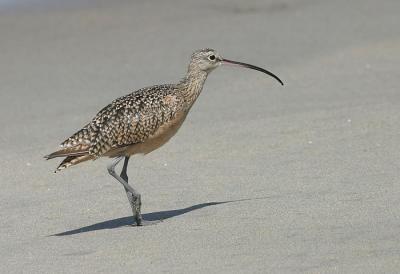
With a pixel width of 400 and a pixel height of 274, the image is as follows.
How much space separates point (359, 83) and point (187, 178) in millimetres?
4170

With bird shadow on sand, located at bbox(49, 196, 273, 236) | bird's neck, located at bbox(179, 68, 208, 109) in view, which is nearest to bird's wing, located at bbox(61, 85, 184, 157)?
bird's neck, located at bbox(179, 68, 208, 109)

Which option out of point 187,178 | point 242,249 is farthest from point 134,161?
point 242,249

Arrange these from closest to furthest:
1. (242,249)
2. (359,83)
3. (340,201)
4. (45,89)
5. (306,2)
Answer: (242,249) < (340,201) < (359,83) < (45,89) < (306,2)

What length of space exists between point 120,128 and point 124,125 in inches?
1.5

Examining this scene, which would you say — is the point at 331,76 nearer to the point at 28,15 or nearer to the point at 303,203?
the point at 303,203

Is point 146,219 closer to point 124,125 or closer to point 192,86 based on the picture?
point 124,125

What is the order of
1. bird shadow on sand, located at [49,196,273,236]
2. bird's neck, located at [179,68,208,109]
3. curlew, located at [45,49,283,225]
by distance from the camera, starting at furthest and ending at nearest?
bird's neck, located at [179,68,208,109]
curlew, located at [45,49,283,225]
bird shadow on sand, located at [49,196,273,236]

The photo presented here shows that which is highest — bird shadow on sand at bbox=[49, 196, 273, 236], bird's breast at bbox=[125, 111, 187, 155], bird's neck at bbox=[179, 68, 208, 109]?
bird's neck at bbox=[179, 68, 208, 109]

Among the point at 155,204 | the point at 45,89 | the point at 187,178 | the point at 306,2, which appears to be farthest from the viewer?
the point at 306,2

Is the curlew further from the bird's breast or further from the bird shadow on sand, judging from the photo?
the bird shadow on sand

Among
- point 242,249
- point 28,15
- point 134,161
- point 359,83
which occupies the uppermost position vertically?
point 28,15

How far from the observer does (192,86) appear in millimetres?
9203

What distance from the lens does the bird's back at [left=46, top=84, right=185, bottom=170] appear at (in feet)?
28.9

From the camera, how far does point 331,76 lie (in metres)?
14.1
